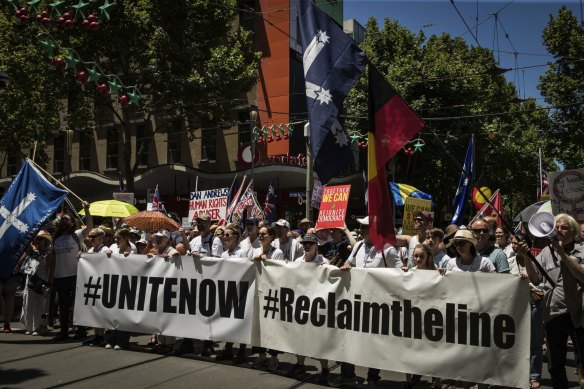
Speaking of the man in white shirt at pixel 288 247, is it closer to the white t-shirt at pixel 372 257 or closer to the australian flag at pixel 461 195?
the white t-shirt at pixel 372 257

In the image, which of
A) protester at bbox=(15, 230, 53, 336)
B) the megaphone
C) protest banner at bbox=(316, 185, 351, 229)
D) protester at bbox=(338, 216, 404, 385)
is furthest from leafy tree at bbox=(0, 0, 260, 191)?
the megaphone

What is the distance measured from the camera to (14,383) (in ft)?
19.3

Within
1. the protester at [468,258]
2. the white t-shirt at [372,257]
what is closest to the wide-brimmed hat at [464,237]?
the protester at [468,258]

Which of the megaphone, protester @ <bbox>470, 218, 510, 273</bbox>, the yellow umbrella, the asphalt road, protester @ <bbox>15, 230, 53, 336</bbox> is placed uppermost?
the yellow umbrella

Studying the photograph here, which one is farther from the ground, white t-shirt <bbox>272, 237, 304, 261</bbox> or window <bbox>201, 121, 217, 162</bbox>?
window <bbox>201, 121, 217, 162</bbox>

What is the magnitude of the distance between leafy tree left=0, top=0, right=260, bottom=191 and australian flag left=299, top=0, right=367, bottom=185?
14.6 m

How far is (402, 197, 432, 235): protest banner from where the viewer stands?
10250mm

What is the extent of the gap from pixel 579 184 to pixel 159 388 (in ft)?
19.1

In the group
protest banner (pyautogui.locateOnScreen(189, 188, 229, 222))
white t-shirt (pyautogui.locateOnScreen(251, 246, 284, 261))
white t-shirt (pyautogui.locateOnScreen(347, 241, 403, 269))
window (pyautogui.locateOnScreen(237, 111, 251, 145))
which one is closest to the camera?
white t-shirt (pyautogui.locateOnScreen(347, 241, 403, 269))

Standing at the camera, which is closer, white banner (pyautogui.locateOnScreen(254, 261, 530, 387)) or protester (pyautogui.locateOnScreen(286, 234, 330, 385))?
white banner (pyautogui.locateOnScreen(254, 261, 530, 387))

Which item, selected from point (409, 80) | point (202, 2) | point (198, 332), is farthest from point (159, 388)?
point (409, 80)

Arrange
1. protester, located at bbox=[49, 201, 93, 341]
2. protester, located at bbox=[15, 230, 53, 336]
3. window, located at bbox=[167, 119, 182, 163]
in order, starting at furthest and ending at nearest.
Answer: window, located at bbox=[167, 119, 182, 163]
protester, located at bbox=[15, 230, 53, 336]
protester, located at bbox=[49, 201, 93, 341]

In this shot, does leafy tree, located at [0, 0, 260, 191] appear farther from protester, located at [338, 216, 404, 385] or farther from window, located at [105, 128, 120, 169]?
protester, located at [338, 216, 404, 385]

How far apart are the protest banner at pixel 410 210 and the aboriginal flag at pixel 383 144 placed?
466 cm
